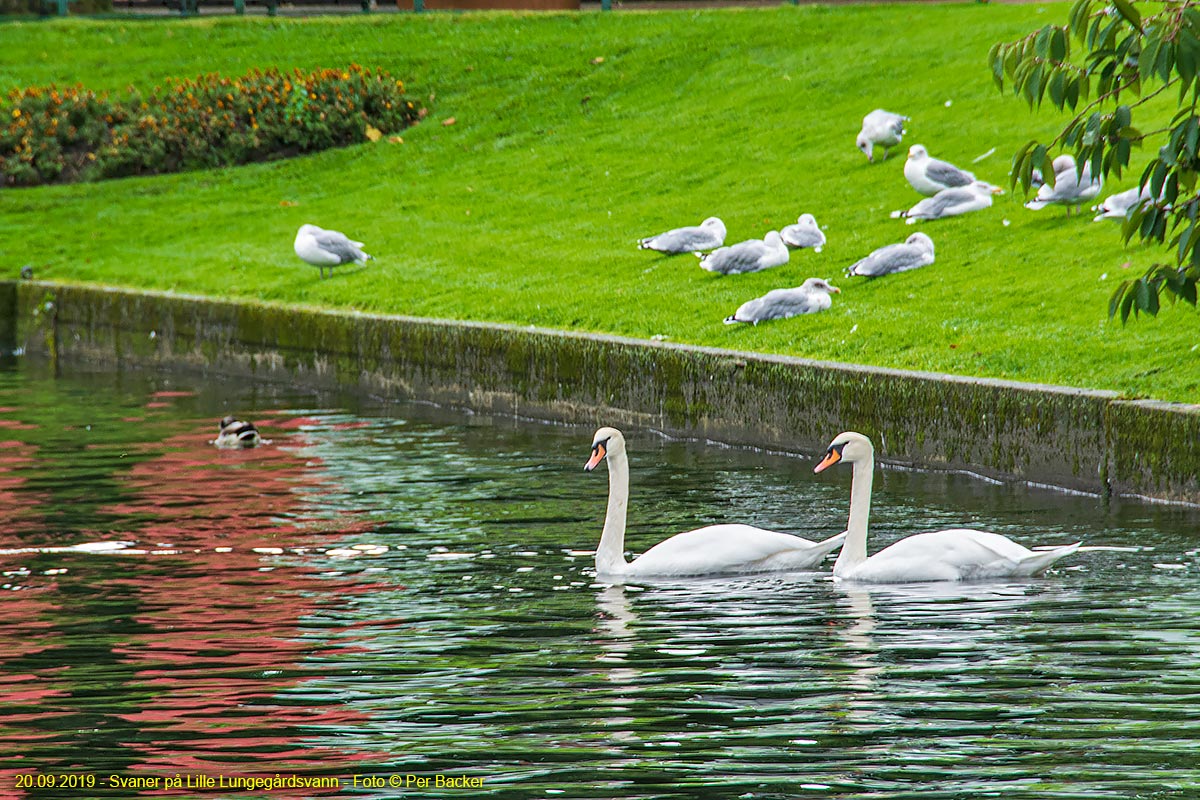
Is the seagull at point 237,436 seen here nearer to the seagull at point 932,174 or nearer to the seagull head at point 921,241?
the seagull head at point 921,241

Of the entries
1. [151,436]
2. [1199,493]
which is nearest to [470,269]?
[151,436]

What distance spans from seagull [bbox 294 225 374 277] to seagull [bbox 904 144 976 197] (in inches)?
246

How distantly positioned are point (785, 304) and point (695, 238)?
313 cm

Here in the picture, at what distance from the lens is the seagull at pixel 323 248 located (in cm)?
2056

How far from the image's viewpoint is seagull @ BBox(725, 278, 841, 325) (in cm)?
1597

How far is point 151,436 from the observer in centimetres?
1642

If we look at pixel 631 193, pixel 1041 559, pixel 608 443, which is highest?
pixel 631 193

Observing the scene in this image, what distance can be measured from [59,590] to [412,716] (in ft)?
11.6

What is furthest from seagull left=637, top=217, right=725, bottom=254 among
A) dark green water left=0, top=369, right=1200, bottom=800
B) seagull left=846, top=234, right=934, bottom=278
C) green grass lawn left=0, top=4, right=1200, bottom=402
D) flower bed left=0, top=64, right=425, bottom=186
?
flower bed left=0, top=64, right=425, bottom=186

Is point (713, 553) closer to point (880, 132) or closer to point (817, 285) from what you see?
point (817, 285)

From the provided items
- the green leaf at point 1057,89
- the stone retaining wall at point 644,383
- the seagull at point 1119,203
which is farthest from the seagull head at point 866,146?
the green leaf at point 1057,89

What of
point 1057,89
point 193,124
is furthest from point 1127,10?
point 193,124

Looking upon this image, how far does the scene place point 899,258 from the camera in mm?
16641

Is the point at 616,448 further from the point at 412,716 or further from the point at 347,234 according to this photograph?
the point at 347,234
